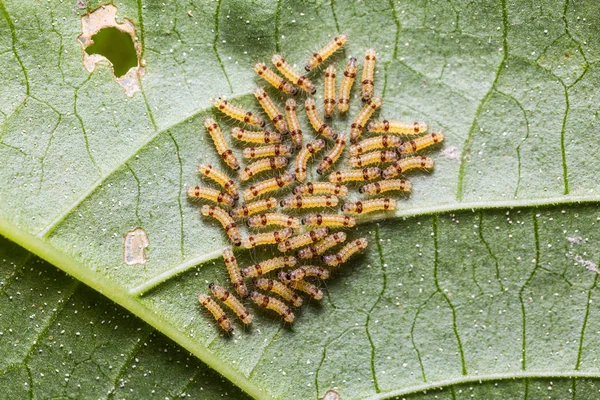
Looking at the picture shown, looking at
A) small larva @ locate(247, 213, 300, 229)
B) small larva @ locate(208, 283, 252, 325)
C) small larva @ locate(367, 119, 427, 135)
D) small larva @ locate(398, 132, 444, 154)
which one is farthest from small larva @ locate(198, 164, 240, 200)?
small larva @ locate(398, 132, 444, 154)

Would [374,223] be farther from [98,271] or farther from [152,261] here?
[98,271]

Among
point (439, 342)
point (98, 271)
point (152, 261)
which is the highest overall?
point (439, 342)

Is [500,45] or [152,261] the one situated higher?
[500,45]

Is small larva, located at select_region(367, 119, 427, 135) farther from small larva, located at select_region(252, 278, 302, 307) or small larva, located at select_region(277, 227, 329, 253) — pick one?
small larva, located at select_region(252, 278, 302, 307)

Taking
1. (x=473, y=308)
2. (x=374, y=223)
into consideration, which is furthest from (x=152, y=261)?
(x=473, y=308)

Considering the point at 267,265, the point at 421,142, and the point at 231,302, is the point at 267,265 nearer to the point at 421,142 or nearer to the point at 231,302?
the point at 231,302

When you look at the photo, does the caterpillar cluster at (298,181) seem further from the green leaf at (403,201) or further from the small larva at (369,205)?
the green leaf at (403,201)
